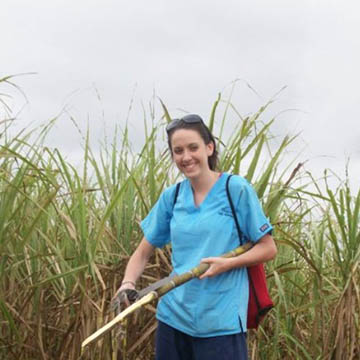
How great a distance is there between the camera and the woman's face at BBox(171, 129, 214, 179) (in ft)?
6.70

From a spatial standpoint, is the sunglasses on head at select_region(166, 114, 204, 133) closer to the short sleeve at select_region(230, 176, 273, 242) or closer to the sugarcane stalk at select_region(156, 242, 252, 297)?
the short sleeve at select_region(230, 176, 273, 242)

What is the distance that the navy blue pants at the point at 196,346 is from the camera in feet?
6.63

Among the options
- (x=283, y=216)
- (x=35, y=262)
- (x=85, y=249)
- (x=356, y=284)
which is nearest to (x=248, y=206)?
(x=85, y=249)

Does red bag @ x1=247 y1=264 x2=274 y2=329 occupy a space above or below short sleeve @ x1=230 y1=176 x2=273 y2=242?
below

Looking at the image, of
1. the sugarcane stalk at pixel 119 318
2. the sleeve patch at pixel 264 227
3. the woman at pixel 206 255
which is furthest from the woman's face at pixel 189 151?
the sugarcane stalk at pixel 119 318

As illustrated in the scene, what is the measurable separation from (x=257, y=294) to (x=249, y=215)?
0.87 ft

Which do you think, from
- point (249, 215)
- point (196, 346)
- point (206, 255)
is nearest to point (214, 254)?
point (206, 255)

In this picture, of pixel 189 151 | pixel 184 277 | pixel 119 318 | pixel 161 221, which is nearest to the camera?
pixel 119 318

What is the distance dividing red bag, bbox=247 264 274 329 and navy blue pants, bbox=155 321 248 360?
0.08 meters

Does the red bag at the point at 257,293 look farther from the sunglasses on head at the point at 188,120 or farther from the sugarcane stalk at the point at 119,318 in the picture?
the sugarcane stalk at the point at 119,318

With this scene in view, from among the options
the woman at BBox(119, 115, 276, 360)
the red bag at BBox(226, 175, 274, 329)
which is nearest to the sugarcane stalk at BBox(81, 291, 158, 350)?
the woman at BBox(119, 115, 276, 360)

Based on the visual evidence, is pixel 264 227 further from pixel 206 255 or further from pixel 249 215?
pixel 206 255

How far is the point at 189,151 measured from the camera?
2047mm

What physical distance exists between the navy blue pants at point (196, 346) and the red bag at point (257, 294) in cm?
8
